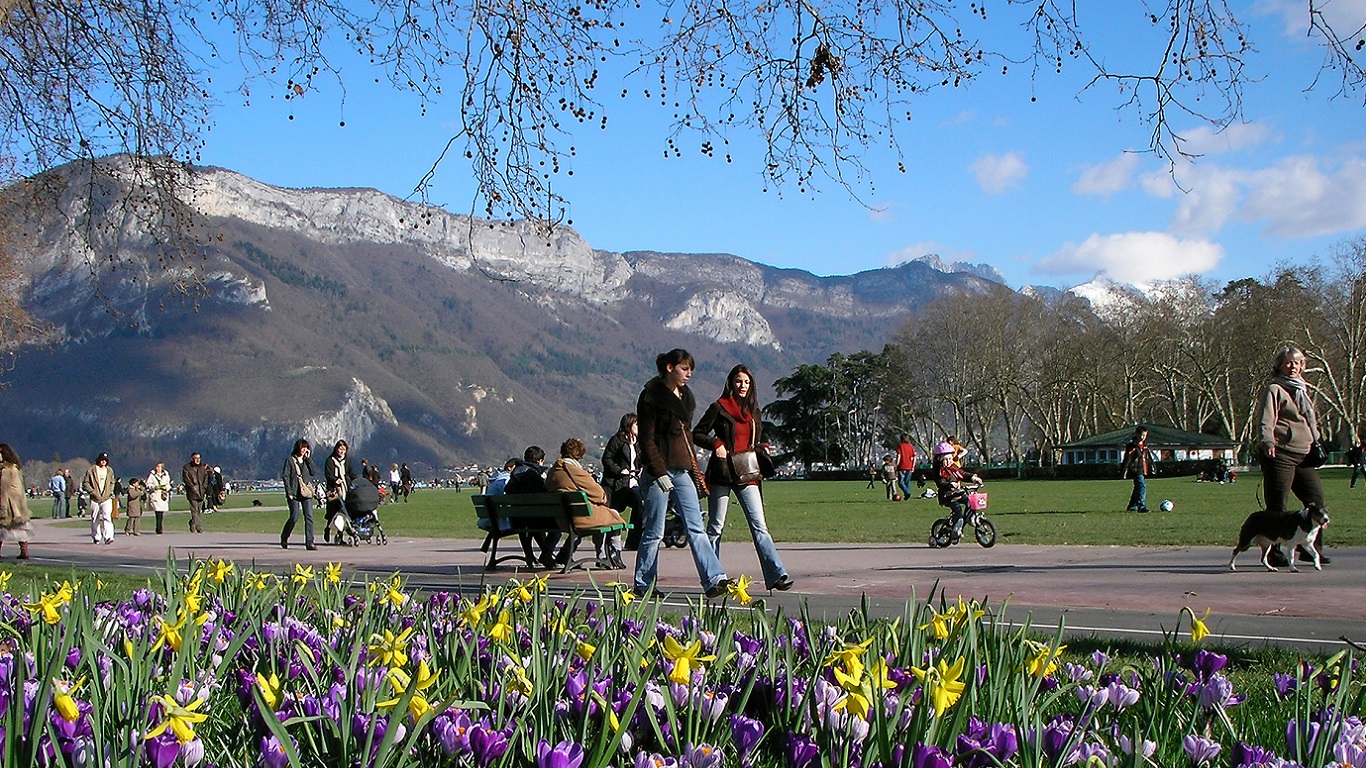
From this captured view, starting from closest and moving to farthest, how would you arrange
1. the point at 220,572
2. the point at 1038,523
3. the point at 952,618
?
1. the point at 952,618
2. the point at 220,572
3. the point at 1038,523

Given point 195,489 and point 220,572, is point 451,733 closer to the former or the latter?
point 220,572

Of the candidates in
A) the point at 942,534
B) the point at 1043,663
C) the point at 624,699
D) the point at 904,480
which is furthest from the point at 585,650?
the point at 904,480

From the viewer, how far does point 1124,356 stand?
93250mm

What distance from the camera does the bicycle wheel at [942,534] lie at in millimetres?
16672

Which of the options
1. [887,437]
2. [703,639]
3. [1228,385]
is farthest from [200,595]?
[887,437]

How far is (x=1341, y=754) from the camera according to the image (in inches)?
106

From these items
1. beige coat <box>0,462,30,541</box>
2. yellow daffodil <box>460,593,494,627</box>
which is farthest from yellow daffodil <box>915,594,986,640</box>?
beige coat <box>0,462,30,541</box>

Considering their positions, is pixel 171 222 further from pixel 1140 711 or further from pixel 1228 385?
pixel 1228 385

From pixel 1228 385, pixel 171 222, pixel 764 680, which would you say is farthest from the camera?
pixel 1228 385

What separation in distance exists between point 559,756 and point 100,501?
933 inches

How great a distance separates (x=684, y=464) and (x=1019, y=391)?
90.1m

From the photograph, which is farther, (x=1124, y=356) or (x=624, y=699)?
(x=1124, y=356)

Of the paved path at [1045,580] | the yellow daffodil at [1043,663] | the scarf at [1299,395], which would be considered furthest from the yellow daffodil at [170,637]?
the scarf at [1299,395]

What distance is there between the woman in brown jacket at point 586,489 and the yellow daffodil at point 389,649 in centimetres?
948
